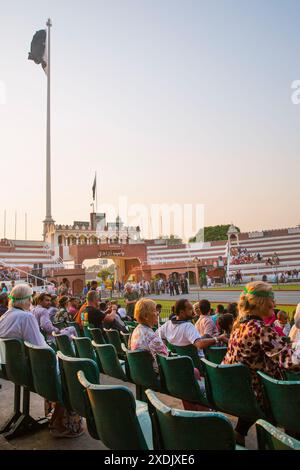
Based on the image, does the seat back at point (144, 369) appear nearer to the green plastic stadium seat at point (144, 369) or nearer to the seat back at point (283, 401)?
the green plastic stadium seat at point (144, 369)

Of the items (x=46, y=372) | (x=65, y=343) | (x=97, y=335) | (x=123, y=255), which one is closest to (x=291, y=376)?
(x=46, y=372)

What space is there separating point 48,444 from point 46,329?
133 inches

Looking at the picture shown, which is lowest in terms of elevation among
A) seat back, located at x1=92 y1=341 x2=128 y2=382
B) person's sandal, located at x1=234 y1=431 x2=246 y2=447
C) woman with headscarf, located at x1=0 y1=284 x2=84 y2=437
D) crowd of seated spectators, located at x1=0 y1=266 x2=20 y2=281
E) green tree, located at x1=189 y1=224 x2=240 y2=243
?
person's sandal, located at x1=234 y1=431 x2=246 y2=447

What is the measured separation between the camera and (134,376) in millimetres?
4676

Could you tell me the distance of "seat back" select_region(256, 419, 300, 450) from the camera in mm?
1837

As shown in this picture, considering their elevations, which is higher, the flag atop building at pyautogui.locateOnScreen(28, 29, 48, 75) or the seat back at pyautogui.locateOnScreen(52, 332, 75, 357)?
the flag atop building at pyautogui.locateOnScreen(28, 29, 48, 75)

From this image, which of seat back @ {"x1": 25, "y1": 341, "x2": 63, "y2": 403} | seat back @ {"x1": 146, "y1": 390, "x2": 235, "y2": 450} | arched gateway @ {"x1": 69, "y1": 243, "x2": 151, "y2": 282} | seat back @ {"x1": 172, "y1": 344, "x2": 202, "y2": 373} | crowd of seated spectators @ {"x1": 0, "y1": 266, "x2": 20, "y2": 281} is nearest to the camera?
seat back @ {"x1": 146, "y1": 390, "x2": 235, "y2": 450}

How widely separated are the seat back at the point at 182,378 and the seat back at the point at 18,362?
158cm

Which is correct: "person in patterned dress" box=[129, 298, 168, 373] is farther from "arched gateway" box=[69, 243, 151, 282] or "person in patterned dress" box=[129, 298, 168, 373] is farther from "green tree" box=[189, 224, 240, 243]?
"green tree" box=[189, 224, 240, 243]

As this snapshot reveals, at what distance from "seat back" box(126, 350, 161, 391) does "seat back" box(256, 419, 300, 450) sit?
93.7 inches

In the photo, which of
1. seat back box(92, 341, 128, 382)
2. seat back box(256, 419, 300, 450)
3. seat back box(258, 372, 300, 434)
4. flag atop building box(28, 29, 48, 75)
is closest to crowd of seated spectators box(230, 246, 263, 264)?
flag atop building box(28, 29, 48, 75)

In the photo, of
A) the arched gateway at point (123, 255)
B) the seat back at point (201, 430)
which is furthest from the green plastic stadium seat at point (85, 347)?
the arched gateway at point (123, 255)

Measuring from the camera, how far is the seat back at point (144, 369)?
Answer: 4441 mm
